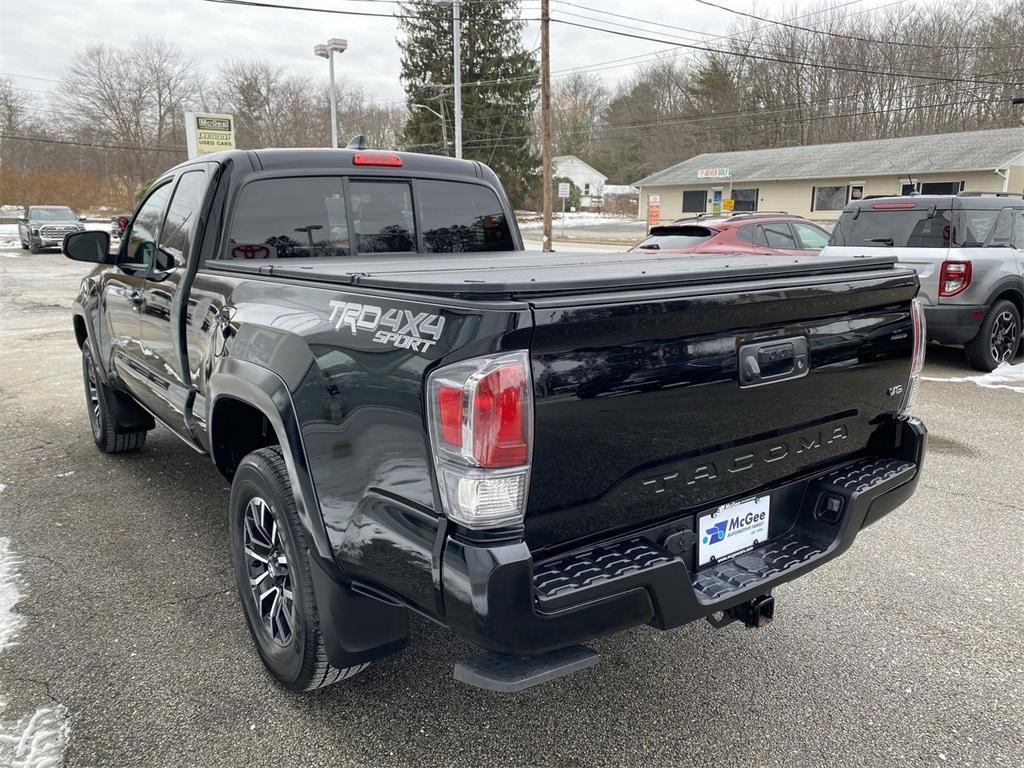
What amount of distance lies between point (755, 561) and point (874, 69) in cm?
5552

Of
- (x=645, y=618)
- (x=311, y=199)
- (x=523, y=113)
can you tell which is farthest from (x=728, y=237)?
(x=523, y=113)

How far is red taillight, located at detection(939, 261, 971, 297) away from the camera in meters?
7.67

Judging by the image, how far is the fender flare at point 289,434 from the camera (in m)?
2.33

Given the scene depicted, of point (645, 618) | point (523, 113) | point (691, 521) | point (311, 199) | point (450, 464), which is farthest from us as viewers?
point (523, 113)

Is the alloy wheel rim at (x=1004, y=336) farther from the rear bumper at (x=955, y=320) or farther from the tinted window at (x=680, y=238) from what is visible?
the tinted window at (x=680, y=238)

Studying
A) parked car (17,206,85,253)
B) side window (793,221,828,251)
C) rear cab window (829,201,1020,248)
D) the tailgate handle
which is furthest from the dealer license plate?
parked car (17,206,85,253)

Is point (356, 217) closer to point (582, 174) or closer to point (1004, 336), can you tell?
point (1004, 336)

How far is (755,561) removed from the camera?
2.43 meters

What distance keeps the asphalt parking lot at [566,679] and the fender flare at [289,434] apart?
72 centimetres

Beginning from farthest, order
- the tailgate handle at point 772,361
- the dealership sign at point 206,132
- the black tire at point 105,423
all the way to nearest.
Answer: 1. the dealership sign at point 206,132
2. the black tire at point 105,423
3. the tailgate handle at point 772,361

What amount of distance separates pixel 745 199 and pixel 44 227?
32.9 m

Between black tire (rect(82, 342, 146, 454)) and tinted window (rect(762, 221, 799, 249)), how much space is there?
8828 millimetres

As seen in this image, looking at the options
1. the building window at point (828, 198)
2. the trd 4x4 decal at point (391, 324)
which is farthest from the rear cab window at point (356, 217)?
the building window at point (828, 198)

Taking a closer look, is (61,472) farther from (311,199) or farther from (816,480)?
(816,480)
